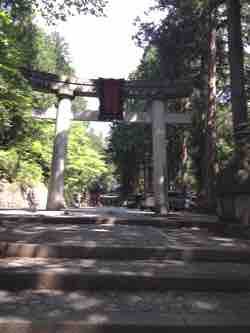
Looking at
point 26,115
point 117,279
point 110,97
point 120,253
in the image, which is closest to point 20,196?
point 26,115

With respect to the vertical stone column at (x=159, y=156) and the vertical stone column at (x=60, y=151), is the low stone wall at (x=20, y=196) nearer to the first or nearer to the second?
the vertical stone column at (x=60, y=151)

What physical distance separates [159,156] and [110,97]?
137 inches

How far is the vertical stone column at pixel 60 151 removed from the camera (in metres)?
16.7

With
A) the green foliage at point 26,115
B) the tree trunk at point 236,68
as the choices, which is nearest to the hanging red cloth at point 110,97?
the green foliage at point 26,115

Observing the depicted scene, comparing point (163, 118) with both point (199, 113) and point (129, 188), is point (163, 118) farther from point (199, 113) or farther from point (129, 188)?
point (129, 188)

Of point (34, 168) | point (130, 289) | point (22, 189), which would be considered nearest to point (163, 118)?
point (34, 168)

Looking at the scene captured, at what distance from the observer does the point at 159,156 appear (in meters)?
17.6

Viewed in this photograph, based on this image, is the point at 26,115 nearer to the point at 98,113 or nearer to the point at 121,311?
the point at 98,113

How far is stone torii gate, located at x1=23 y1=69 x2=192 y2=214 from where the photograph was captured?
17.0 metres

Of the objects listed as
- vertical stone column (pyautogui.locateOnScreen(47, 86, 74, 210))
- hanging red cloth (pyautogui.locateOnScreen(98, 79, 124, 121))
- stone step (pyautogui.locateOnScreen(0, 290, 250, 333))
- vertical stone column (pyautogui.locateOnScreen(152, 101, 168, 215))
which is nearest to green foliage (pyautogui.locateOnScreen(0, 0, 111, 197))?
vertical stone column (pyautogui.locateOnScreen(47, 86, 74, 210))

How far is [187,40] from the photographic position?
19094mm

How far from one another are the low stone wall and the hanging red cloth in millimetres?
8558

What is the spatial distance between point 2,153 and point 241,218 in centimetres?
1355

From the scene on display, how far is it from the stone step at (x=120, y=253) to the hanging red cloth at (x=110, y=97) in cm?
1212
